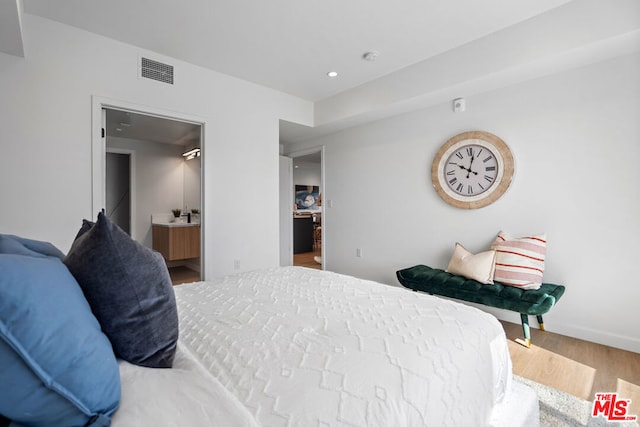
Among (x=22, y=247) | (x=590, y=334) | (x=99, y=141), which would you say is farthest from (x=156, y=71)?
(x=590, y=334)

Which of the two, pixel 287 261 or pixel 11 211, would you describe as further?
pixel 287 261

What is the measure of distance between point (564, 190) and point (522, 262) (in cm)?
75

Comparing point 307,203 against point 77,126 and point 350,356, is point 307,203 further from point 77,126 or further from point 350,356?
point 350,356

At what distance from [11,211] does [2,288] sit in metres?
2.64

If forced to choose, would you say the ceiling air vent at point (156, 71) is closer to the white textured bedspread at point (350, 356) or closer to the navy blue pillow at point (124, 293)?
the white textured bedspread at point (350, 356)

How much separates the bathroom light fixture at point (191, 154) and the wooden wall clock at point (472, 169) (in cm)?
399

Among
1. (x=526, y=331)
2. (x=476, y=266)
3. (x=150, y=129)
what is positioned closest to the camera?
(x=526, y=331)

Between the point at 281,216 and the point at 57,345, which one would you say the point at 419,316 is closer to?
the point at 57,345

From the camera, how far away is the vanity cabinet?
16.3 ft

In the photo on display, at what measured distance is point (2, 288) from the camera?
1.77 ft

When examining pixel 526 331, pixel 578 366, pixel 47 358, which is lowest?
pixel 578 366

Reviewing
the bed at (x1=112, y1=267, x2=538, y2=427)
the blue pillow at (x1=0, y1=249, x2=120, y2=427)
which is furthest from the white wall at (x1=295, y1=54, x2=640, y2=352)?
the blue pillow at (x1=0, y1=249, x2=120, y2=427)

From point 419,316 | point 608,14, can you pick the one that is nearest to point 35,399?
point 419,316

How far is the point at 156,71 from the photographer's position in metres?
3.10
